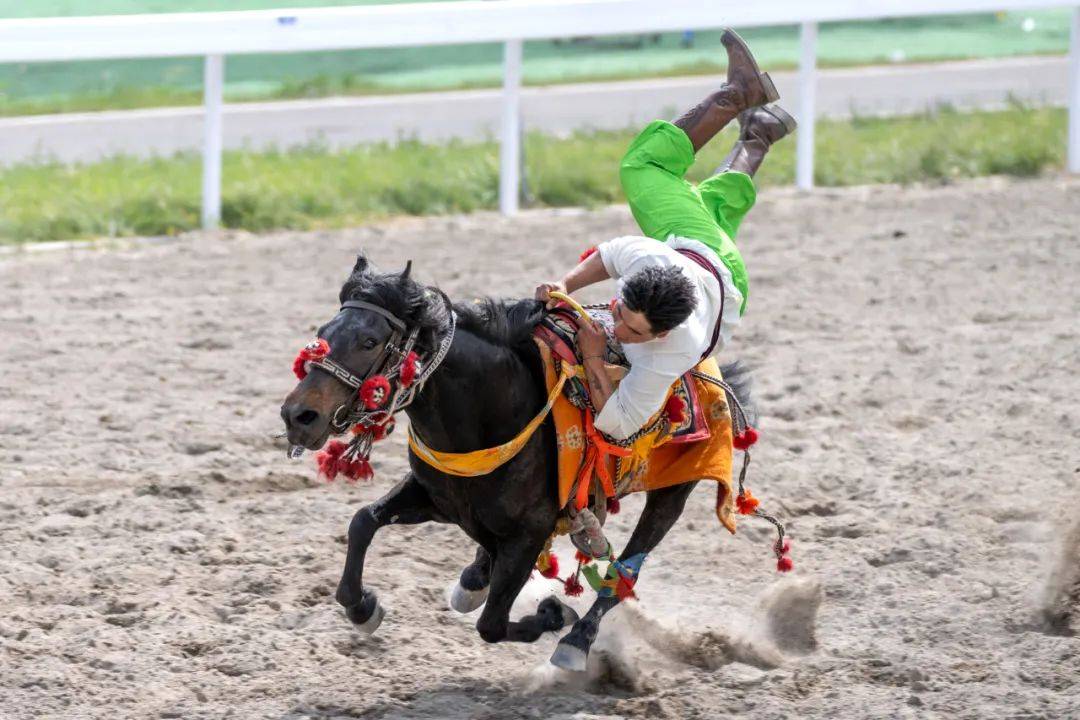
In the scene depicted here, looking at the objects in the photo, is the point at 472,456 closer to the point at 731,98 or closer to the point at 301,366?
the point at 301,366

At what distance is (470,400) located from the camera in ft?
14.7

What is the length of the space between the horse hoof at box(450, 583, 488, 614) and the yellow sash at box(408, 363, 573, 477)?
0.63m

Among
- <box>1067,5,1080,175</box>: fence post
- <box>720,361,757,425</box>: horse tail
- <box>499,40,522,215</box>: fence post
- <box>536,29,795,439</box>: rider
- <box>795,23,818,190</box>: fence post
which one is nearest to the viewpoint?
<box>536,29,795,439</box>: rider

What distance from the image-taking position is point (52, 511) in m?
6.02

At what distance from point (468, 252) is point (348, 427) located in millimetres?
5908

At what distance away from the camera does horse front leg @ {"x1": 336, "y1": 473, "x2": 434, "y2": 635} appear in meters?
4.79

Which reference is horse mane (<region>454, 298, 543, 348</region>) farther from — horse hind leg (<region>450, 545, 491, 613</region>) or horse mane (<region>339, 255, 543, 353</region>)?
horse hind leg (<region>450, 545, 491, 613</region>)

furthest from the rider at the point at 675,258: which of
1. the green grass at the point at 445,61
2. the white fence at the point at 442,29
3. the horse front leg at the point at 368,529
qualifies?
the green grass at the point at 445,61

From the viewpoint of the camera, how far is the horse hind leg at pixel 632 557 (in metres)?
4.77

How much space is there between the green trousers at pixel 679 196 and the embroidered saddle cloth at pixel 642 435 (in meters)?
0.36

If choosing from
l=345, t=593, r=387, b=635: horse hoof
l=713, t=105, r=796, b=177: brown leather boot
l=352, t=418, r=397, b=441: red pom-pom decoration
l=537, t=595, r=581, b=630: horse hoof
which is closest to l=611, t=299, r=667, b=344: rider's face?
l=352, t=418, r=397, b=441: red pom-pom decoration

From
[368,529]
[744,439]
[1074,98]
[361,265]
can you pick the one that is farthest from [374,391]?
[1074,98]

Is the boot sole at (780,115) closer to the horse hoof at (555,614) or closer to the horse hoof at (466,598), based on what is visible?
the horse hoof at (555,614)

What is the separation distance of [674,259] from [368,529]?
49.0 inches
